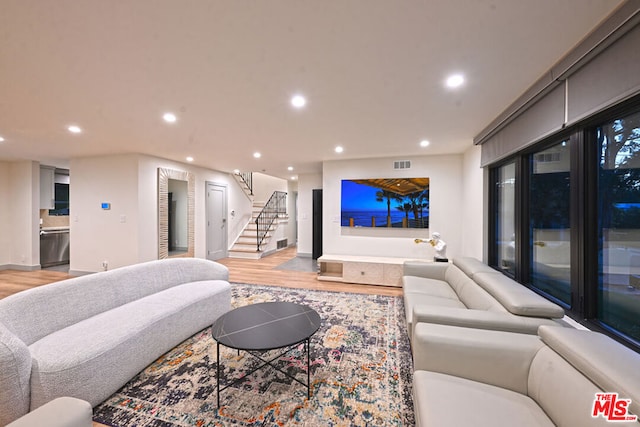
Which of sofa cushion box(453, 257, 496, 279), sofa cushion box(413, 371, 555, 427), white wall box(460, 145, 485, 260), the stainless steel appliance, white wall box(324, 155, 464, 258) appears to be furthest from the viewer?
the stainless steel appliance

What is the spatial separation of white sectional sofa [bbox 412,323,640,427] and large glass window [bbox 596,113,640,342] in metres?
0.62

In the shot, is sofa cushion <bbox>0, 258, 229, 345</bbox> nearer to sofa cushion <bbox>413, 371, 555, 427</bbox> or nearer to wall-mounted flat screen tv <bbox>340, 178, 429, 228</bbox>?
sofa cushion <bbox>413, 371, 555, 427</bbox>

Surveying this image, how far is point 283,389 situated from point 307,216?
224 inches

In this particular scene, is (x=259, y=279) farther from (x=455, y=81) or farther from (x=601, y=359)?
(x=601, y=359)

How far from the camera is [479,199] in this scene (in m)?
3.97

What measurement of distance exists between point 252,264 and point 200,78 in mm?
5214

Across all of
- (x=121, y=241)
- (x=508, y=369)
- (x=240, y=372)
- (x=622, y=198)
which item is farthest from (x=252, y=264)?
(x=622, y=198)

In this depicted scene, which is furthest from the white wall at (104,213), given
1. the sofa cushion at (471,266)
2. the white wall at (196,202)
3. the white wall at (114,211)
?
the sofa cushion at (471,266)

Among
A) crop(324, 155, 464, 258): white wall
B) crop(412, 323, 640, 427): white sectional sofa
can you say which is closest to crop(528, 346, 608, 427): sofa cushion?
crop(412, 323, 640, 427): white sectional sofa

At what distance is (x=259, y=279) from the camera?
5.28 metres

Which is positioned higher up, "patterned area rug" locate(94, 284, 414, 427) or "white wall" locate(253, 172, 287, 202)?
"white wall" locate(253, 172, 287, 202)

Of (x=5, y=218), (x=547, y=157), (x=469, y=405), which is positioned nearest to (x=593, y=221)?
(x=547, y=157)

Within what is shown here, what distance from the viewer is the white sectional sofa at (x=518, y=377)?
111cm

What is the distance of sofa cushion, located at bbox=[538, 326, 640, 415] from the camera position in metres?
1.03
